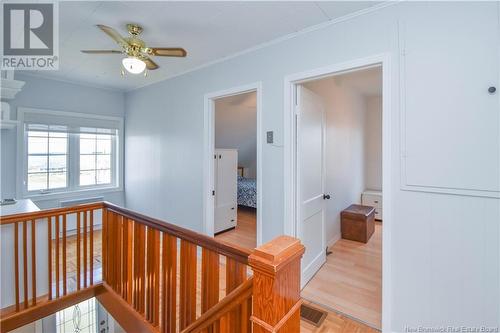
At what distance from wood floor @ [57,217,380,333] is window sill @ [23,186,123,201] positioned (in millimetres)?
709

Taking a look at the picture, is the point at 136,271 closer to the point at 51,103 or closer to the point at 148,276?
the point at 148,276

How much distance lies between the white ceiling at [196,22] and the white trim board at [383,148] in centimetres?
43

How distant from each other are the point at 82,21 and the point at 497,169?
11.2ft

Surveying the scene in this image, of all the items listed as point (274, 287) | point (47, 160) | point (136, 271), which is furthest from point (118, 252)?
point (47, 160)

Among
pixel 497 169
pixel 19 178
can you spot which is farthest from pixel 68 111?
pixel 497 169

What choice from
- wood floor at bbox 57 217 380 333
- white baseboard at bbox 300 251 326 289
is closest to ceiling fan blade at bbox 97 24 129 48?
wood floor at bbox 57 217 380 333

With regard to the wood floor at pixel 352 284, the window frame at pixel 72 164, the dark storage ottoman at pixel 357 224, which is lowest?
the wood floor at pixel 352 284

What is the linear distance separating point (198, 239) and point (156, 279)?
71 centimetres

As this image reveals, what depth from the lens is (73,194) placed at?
411cm

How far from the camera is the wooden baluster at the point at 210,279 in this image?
1.40 m

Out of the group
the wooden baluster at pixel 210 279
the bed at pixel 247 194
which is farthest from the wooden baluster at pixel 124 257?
the bed at pixel 247 194

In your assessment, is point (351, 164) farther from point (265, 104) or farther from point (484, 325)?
point (484, 325)

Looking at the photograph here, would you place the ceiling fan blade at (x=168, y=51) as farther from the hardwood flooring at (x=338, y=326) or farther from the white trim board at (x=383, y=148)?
the hardwood flooring at (x=338, y=326)

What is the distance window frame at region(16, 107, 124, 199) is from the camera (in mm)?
3545
